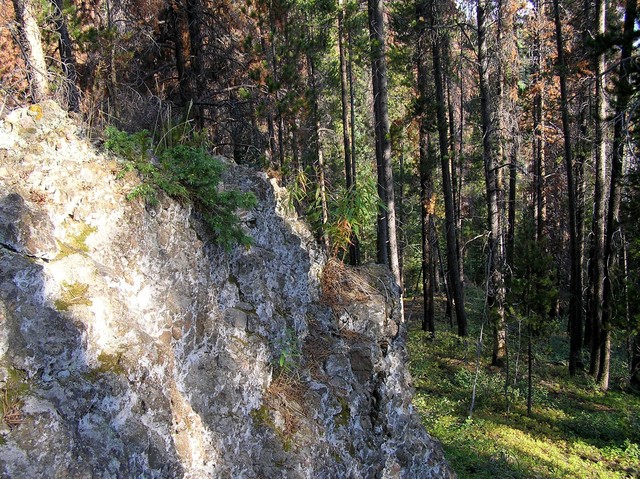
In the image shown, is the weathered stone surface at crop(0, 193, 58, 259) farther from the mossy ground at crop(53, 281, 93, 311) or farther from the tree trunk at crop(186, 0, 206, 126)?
the tree trunk at crop(186, 0, 206, 126)

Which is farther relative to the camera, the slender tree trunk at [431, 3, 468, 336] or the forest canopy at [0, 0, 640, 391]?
the slender tree trunk at [431, 3, 468, 336]

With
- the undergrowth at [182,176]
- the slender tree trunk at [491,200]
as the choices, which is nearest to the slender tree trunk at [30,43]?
the undergrowth at [182,176]

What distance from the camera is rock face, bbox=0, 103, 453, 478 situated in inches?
105

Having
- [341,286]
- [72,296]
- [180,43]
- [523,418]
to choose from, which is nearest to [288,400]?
[341,286]

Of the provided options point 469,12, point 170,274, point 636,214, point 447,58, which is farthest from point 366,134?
point 170,274

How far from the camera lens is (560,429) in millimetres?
10320

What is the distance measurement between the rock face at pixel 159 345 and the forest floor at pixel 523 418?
411cm

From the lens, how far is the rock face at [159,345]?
266cm

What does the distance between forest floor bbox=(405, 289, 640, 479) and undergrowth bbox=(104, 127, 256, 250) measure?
21.6 feet

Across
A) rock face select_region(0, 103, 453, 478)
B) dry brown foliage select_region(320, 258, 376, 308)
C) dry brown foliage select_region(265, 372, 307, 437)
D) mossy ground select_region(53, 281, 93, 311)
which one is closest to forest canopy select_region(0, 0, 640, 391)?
dry brown foliage select_region(320, 258, 376, 308)

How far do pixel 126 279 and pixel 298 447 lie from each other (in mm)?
2231

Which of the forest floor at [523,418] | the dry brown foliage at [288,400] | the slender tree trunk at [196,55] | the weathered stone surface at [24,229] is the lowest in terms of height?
the forest floor at [523,418]

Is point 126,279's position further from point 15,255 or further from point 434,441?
point 434,441

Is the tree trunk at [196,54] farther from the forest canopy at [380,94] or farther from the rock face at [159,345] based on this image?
the rock face at [159,345]
